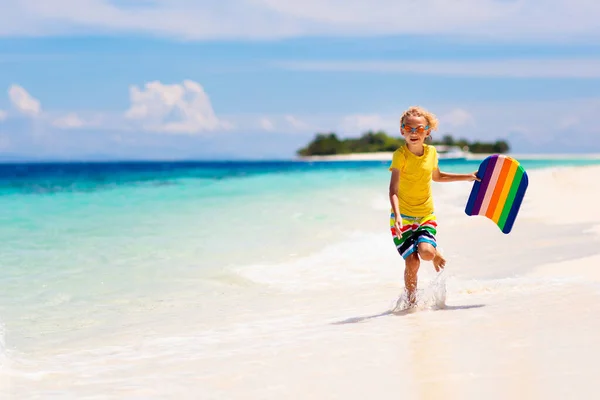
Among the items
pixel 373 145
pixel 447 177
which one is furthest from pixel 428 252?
pixel 373 145

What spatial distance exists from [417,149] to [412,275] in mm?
893

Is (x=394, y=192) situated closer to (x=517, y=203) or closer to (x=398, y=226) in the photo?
(x=398, y=226)

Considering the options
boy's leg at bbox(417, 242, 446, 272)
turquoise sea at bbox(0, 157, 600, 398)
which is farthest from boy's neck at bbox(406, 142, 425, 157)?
turquoise sea at bbox(0, 157, 600, 398)

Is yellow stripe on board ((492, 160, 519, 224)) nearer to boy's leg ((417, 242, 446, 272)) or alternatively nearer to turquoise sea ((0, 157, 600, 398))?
boy's leg ((417, 242, 446, 272))

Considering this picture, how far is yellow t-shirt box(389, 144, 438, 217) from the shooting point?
16.4 ft

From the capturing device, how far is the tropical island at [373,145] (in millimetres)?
141500

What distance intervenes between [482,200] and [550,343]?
2.09m

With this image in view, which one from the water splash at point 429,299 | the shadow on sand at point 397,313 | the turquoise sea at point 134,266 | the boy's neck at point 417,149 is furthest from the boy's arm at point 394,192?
the turquoise sea at point 134,266

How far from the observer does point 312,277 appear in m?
7.58

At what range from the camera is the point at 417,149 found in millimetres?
5051

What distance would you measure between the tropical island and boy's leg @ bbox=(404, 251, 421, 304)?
442 ft

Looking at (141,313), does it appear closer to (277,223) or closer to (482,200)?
(482,200)

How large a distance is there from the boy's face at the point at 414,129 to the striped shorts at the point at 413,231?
0.54 m

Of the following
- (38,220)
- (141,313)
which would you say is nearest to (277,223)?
→ (38,220)
